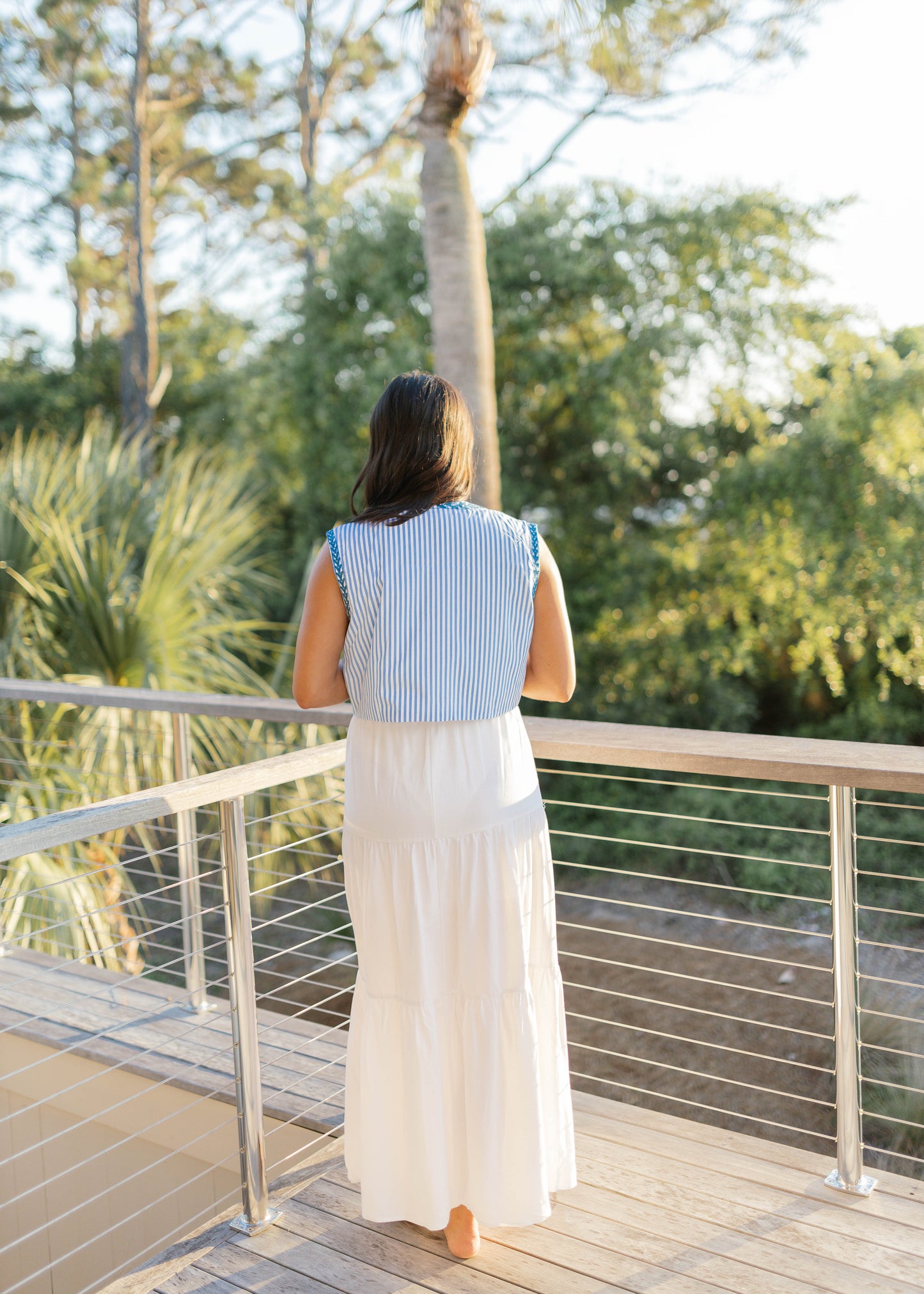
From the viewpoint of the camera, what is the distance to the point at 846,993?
205 centimetres

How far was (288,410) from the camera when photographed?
31.8ft

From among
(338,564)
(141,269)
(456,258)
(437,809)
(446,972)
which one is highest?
(141,269)

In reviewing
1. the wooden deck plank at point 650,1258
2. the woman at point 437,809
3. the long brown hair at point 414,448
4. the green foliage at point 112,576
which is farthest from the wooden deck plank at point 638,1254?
the green foliage at point 112,576

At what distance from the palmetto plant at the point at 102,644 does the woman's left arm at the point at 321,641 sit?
5.66 feet

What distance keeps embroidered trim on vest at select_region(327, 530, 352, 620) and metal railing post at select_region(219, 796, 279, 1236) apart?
0.56 metres

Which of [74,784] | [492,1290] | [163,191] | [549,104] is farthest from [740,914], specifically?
[163,191]

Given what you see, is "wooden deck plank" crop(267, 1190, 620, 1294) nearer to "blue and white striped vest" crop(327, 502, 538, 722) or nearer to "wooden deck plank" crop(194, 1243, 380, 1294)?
"wooden deck plank" crop(194, 1243, 380, 1294)

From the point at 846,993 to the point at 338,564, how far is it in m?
1.30

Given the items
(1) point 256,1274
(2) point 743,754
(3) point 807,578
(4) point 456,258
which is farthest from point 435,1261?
(3) point 807,578

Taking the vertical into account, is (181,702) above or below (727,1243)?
above

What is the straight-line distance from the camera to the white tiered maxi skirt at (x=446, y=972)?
6.04 feet

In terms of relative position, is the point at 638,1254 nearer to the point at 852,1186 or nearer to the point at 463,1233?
the point at 463,1233

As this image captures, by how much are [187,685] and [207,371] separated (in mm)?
10439

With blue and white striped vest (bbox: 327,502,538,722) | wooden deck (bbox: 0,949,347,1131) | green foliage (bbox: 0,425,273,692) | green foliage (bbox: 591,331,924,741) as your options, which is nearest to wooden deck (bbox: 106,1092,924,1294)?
wooden deck (bbox: 0,949,347,1131)
